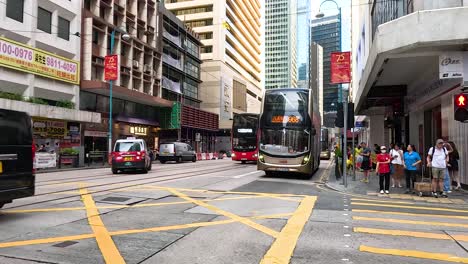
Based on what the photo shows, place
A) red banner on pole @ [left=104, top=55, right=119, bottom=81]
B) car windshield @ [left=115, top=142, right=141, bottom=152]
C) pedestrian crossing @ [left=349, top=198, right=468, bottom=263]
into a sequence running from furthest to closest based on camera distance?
1. red banner on pole @ [left=104, top=55, right=119, bottom=81]
2. car windshield @ [left=115, top=142, right=141, bottom=152]
3. pedestrian crossing @ [left=349, top=198, right=468, bottom=263]

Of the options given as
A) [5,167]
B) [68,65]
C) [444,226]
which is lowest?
[444,226]

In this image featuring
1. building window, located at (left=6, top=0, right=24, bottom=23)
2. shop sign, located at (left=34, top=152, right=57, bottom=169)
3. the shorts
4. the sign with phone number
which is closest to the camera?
the shorts

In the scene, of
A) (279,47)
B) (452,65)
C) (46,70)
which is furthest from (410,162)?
(279,47)

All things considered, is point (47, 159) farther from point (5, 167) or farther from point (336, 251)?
point (336, 251)

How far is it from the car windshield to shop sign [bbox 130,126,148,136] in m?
20.4

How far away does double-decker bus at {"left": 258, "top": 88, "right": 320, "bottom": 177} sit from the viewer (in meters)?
18.7

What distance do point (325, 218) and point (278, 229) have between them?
1.64 meters

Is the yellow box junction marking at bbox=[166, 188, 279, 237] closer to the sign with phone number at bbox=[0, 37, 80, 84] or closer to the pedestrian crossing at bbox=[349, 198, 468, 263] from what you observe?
the pedestrian crossing at bbox=[349, 198, 468, 263]

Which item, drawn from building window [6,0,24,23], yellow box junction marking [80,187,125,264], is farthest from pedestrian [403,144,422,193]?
building window [6,0,24,23]

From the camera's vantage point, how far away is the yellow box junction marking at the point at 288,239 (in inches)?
219

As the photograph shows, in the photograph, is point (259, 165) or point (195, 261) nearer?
point (195, 261)

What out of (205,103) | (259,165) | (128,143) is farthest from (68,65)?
(205,103)

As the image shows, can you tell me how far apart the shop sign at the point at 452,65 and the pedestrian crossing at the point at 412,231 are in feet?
13.7

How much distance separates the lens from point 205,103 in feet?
238
